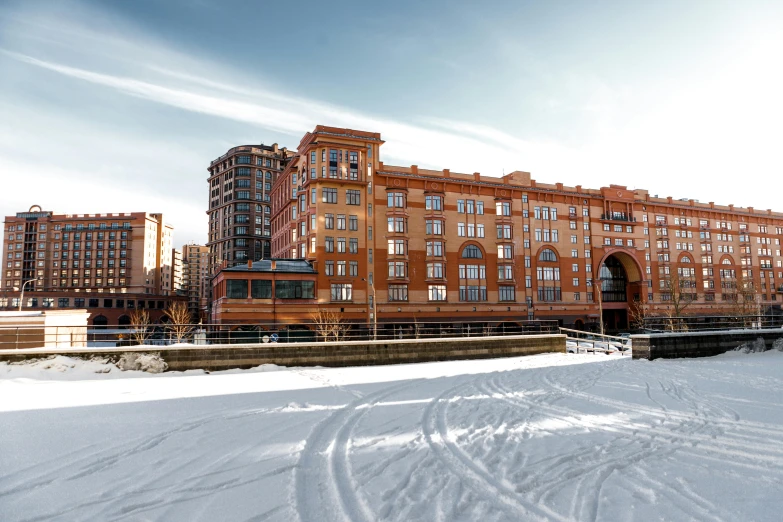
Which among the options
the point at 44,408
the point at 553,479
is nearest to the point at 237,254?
the point at 44,408

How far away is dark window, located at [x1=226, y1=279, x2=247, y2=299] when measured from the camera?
152 feet

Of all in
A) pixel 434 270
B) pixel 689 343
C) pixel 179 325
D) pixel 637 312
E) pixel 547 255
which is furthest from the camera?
pixel 637 312

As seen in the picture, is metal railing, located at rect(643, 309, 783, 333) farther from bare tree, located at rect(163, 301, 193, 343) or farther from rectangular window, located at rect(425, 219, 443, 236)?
bare tree, located at rect(163, 301, 193, 343)

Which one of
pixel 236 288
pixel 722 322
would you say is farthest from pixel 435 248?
pixel 722 322

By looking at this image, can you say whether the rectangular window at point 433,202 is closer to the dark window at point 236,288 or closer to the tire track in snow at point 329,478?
the dark window at point 236,288

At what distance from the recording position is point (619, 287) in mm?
70625

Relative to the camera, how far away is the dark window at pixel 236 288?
46.2 metres

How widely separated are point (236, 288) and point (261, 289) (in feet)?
7.83

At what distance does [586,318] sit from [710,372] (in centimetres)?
4696

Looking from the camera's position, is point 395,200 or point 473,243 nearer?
point 395,200

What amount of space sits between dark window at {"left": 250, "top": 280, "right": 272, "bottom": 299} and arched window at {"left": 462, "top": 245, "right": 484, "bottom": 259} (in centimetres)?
2275

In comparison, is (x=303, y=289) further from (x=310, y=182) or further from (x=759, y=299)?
(x=759, y=299)

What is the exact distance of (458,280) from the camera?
2156 inches

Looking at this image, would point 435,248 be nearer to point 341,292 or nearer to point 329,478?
point 341,292
